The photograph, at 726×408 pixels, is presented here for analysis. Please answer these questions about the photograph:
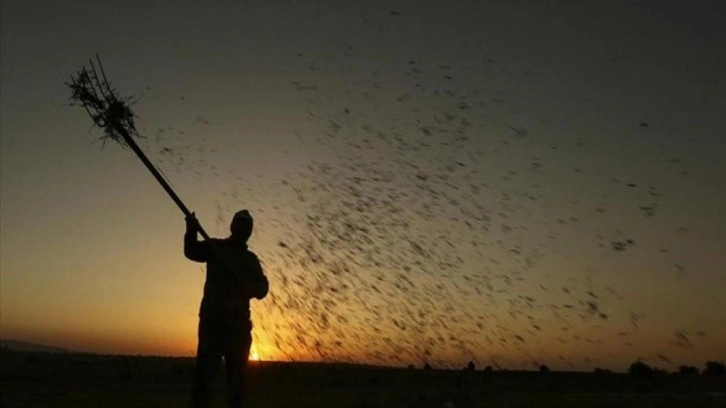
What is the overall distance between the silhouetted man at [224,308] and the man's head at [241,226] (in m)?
0.01

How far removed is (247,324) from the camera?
11.3m

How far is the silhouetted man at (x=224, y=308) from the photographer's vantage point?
1092 cm

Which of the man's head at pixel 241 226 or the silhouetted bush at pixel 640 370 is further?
the silhouetted bush at pixel 640 370

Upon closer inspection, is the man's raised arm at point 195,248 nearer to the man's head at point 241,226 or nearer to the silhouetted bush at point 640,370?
the man's head at point 241,226

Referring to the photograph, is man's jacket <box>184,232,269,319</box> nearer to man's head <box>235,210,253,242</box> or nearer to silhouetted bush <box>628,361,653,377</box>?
man's head <box>235,210,253,242</box>

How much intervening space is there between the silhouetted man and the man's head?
0.04 ft

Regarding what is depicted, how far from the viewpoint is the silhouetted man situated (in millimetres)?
10922

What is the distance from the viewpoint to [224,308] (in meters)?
11.1

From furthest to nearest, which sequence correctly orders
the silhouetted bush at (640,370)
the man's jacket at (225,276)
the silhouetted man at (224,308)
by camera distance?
1. the silhouetted bush at (640,370)
2. the man's jacket at (225,276)
3. the silhouetted man at (224,308)

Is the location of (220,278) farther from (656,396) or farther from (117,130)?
(656,396)

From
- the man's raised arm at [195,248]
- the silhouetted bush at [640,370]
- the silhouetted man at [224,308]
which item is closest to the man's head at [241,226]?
the silhouetted man at [224,308]

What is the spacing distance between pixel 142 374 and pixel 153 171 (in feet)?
76.9

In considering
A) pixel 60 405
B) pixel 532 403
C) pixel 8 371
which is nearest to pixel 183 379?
pixel 8 371

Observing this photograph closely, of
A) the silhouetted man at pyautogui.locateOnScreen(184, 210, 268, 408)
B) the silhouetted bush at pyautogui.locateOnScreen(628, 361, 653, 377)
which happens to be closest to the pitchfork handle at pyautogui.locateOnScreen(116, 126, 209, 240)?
the silhouetted man at pyautogui.locateOnScreen(184, 210, 268, 408)
